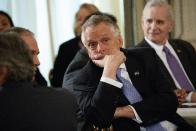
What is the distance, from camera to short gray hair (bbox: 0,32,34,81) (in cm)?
175

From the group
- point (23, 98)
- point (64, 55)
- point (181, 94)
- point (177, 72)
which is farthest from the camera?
point (64, 55)

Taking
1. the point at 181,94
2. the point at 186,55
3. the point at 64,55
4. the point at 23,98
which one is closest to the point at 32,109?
the point at 23,98

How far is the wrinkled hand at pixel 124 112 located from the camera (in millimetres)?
2363

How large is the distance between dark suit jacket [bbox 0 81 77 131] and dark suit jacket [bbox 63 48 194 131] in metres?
0.45

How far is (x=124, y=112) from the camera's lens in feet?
7.78

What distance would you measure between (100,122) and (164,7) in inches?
58.4

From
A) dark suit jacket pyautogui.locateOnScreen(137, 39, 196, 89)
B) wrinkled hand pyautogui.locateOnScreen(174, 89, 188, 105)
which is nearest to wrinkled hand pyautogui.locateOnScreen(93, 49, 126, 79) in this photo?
wrinkled hand pyautogui.locateOnScreen(174, 89, 188, 105)

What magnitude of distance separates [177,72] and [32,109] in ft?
5.81

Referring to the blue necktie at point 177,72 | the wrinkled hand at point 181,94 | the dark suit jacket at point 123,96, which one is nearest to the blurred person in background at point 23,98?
the dark suit jacket at point 123,96

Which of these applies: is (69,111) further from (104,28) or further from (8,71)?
(104,28)

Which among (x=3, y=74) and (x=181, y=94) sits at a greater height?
(x=3, y=74)

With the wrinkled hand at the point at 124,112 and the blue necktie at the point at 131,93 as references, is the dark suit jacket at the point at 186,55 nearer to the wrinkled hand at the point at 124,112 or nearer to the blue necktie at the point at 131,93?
the blue necktie at the point at 131,93

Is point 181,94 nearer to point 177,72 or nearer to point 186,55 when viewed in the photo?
point 177,72

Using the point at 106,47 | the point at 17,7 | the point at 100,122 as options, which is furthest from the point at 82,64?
the point at 17,7
